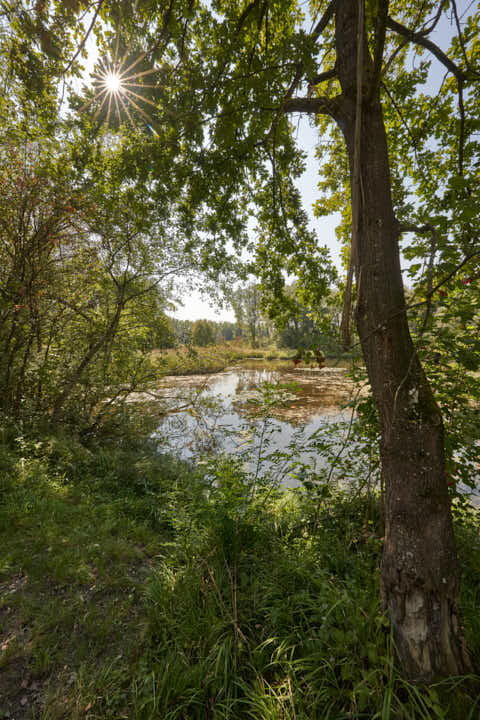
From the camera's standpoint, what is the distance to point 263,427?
3240mm

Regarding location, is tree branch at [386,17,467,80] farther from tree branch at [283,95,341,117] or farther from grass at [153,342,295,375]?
grass at [153,342,295,375]

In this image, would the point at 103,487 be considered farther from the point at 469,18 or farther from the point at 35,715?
the point at 469,18

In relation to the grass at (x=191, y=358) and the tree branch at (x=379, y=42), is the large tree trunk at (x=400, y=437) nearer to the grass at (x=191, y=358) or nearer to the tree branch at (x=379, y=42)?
the tree branch at (x=379, y=42)

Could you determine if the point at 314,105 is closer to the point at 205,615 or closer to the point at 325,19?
the point at 325,19

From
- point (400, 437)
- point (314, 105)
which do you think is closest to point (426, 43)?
point (314, 105)

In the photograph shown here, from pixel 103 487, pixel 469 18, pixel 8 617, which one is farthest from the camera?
pixel 103 487

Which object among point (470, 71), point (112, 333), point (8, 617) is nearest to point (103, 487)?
point (8, 617)

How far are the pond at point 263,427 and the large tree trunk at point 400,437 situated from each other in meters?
1.18

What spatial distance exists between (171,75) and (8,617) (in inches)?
170

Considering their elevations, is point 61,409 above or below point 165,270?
below

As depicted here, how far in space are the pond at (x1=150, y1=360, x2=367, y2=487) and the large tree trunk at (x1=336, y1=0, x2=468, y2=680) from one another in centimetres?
118

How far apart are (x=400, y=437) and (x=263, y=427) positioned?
2166 mm

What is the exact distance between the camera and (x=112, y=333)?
4.89 meters

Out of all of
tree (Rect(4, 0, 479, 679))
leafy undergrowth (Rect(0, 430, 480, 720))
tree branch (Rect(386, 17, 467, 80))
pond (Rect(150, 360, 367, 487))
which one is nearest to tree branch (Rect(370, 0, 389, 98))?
tree (Rect(4, 0, 479, 679))
